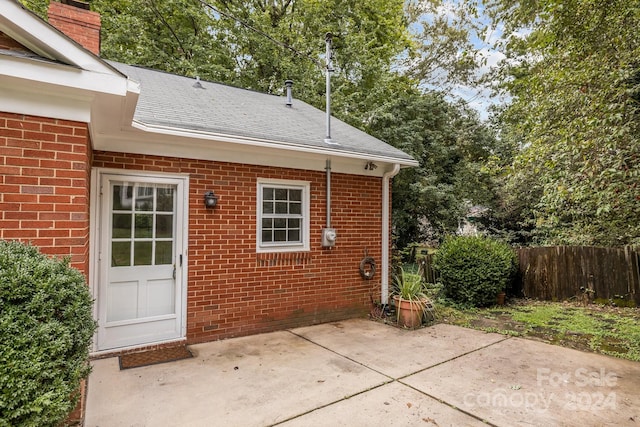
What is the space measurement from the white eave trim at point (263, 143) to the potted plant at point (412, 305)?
7.16 feet

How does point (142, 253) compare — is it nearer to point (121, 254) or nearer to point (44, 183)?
point (121, 254)

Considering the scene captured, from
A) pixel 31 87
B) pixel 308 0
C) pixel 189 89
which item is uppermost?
pixel 308 0

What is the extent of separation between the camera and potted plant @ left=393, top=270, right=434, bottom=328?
18.8 feet

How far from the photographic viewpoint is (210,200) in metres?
4.83

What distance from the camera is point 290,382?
12.1ft

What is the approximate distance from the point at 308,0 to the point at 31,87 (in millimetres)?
13322

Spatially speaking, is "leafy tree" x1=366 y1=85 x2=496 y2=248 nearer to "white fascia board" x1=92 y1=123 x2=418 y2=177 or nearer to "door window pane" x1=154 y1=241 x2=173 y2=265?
"white fascia board" x1=92 y1=123 x2=418 y2=177

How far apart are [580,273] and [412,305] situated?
452 centimetres

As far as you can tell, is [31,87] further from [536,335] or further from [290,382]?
[536,335]

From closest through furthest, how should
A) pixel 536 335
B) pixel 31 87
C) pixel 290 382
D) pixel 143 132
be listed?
pixel 31 87 < pixel 290 382 < pixel 143 132 < pixel 536 335

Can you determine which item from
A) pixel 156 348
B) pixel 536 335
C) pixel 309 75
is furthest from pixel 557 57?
pixel 309 75

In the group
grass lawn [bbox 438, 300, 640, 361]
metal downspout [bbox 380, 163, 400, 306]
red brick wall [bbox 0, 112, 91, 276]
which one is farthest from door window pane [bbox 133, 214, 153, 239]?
grass lawn [bbox 438, 300, 640, 361]

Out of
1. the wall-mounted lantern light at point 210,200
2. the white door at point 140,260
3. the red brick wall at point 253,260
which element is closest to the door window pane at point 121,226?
the white door at point 140,260

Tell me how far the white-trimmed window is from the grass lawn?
3007mm
